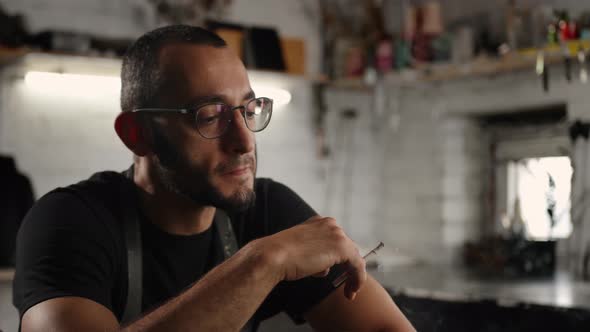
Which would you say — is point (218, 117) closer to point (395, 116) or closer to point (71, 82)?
point (71, 82)

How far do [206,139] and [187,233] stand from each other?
20 cm

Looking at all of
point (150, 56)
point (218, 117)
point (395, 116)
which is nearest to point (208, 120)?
point (218, 117)

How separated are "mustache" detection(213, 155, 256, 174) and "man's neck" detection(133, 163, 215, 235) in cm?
12

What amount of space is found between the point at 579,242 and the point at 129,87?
7.05ft

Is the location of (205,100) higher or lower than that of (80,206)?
higher

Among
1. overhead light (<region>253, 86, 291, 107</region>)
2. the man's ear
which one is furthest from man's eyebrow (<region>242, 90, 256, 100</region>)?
overhead light (<region>253, 86, 291, 107</region>)

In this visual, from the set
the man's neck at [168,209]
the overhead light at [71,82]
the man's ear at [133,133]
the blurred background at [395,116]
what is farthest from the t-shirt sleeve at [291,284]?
the overhead light at [71,82]

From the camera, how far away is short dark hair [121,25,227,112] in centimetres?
95

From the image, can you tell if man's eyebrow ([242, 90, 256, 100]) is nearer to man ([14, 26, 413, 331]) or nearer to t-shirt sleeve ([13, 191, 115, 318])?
man ([14, 26, 413, 331])

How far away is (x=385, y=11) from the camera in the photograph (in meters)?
3.58

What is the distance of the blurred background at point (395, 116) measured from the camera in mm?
2600

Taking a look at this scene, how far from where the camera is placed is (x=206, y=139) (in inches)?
35.7

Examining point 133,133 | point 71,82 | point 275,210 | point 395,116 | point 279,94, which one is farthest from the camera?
point 395,116

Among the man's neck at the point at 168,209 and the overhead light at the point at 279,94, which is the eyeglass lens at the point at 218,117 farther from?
Result: the overhead light at the point at 279,94
